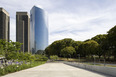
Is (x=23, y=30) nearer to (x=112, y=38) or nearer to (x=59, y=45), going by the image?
(x=59, y=45)

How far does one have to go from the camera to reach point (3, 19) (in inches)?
5960

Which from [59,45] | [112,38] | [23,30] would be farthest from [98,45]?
[23,30]

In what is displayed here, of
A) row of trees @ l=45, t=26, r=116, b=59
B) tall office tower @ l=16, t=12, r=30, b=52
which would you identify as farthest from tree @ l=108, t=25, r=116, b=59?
tall office tower @ l=16, t=12, r=30, b=52

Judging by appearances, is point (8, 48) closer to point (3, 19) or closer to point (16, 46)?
point (16, 46)

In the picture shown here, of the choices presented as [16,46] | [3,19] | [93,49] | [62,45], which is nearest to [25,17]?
[3,19]

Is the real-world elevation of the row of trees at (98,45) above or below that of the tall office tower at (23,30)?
below

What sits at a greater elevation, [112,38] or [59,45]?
[112,38]

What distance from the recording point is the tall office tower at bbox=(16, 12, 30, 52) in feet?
593

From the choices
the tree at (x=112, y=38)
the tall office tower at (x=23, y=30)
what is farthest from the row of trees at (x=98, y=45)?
the tall office tower at (x=23, y=30)

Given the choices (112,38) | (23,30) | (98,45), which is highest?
(23,30)

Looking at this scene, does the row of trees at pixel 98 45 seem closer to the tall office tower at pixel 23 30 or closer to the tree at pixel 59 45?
the tree at pixel 59 45

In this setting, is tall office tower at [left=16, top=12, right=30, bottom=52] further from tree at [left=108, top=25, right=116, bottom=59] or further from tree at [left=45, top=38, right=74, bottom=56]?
tree at [left=108, top=25, right=116, bottom=59]

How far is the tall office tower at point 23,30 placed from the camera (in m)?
181

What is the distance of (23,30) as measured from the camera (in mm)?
185125
